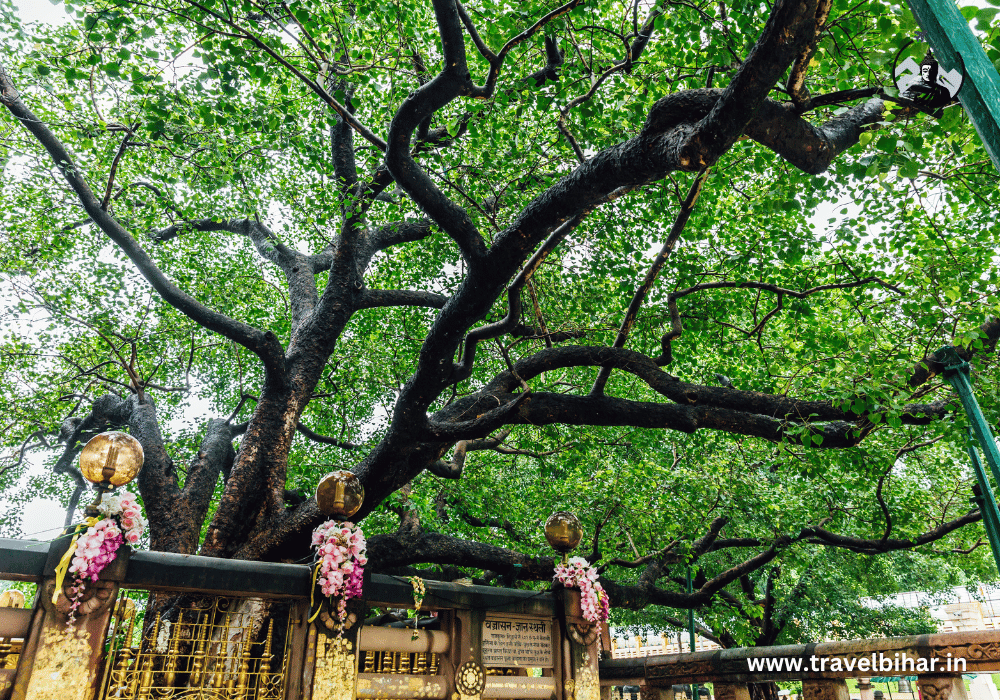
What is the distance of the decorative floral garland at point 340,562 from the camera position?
4809 mm

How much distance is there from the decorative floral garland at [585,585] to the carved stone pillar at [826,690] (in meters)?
5.40

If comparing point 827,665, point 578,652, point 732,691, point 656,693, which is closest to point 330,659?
point 578,652

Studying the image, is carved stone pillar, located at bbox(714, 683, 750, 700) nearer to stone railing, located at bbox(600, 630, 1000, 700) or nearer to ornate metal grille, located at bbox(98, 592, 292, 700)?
stone railing, located at bbox(600, 630, 1000, 700)

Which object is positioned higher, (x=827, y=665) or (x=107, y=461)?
(x=107, y=461)

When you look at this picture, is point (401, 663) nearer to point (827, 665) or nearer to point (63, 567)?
point (63, 567)

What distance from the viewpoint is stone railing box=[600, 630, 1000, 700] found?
26.5ft

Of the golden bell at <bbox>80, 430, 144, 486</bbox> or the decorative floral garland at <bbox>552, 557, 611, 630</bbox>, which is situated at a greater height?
the golden bell at <bbox>80, 430, 144, 486</bbox>

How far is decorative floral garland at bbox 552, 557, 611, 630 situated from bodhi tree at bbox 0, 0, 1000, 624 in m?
1.59

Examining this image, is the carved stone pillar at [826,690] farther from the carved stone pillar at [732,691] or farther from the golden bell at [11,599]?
the golden bell at [11,599]

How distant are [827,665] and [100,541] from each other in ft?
33.0

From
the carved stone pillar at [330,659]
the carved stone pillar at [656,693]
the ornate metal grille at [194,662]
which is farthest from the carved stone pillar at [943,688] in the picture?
the ornate metal grille at [194,662]

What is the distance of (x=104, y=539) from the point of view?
4176 mm

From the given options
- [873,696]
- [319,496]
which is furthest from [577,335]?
[873,696]

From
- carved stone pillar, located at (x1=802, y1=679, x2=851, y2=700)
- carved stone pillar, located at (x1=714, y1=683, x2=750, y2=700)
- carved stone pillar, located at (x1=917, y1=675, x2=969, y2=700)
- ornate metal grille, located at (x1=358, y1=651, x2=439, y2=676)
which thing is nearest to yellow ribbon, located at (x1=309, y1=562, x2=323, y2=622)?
ornate metal grille, located at (x1=358, y1=651, x2=439, y2=676)
